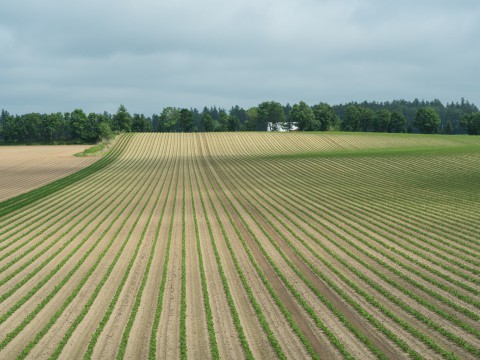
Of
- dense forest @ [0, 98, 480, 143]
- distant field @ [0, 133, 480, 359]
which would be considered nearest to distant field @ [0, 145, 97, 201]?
distant field @ [0, 133, 480, 359]

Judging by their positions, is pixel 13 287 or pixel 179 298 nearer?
pixel 179 298

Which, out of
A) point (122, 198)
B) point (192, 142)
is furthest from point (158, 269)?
point (192, 142)

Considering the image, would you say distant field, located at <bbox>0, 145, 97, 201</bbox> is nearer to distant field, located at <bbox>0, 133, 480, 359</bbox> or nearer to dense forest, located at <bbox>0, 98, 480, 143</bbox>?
distant field, located at <bbox>0, 133, 480, 359</bbox>

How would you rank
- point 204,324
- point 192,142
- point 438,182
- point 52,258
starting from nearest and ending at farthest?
1. point 204,324
2. point 52,258
3. point 438,182
4. point 192,142

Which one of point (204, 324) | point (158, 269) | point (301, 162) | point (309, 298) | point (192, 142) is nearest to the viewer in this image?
point (204, 324)

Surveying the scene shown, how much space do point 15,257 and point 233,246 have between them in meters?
10.4

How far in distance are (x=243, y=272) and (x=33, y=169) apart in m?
55.5

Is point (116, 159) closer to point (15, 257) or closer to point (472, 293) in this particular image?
point (15, 257)

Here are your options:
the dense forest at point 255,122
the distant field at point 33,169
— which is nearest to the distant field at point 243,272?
the distant field at point 33,169

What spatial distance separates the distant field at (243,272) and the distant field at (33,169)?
27.0 ft

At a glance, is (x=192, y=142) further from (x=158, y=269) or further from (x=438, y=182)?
(x=158, y=269)

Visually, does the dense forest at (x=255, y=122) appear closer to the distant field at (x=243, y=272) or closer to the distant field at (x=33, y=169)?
the distant field at (x=33, y=169)

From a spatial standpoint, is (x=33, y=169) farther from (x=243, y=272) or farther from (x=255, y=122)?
(x=255, y=122)

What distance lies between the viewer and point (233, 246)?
23547 millimetres
